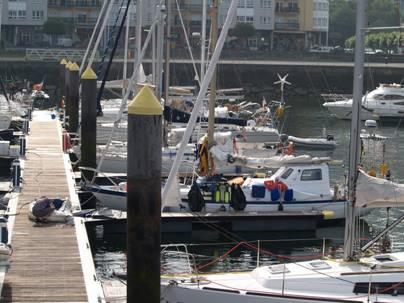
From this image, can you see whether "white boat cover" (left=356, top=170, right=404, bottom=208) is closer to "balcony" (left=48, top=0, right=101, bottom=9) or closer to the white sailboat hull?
the white sailboat hull

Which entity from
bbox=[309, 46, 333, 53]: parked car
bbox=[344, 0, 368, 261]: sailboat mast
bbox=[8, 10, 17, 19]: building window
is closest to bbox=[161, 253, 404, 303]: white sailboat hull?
bbox=[344, 0, 368, 261]: sailboat mast

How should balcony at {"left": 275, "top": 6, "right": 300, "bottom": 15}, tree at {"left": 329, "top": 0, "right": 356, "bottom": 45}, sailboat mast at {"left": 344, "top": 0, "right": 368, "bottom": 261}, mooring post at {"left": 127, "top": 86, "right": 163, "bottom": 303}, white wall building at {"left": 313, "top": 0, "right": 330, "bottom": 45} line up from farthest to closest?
1. tree at {"left": 329, "top": 0, "right": 356, "bottom": 45}
2. white wall building at {"left": 313, "top": 0, "right": 330, "bottom": 45}
3. balcony at {"left": 275, "top": 6, "right": 300, "bottom": 15}
4. sailboat mast at {"left": 344, "top": 0, "right": 368, "bottom": 261}
5. mooring post at {"left": 127, "top": 86, "right": 163, "bottom": 303}

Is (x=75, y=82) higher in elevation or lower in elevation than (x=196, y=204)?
higher

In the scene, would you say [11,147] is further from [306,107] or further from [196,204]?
[306,107]

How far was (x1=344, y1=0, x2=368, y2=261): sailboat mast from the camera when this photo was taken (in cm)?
2164

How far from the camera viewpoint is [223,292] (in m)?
21.2

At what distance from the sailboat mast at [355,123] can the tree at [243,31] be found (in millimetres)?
104983

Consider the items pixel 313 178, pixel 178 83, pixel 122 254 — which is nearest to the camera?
pixel 122 254

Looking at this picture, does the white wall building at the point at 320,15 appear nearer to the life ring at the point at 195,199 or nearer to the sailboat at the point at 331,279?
the life ring at the point at 195,199

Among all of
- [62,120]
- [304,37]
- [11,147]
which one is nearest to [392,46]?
[304,37]

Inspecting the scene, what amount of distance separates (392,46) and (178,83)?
4387 centimetres

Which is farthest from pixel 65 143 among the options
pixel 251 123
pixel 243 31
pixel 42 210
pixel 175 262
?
pixel 243 31

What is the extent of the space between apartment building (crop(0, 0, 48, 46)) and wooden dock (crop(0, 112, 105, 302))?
89024 millimetres

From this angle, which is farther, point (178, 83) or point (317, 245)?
point (178, 83)
